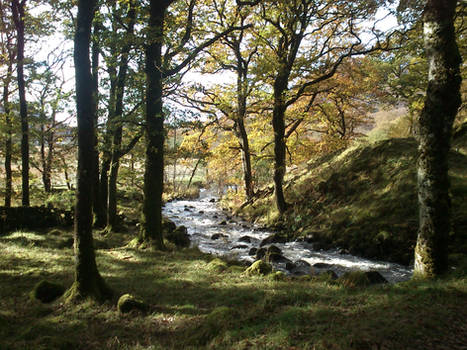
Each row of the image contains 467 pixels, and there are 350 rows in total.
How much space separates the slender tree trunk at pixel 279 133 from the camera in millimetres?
13422

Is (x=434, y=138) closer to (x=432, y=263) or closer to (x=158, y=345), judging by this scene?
(x=432, y=263)

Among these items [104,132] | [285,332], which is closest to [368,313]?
[285,332]

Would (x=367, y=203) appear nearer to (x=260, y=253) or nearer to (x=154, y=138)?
(x=260, y=253)

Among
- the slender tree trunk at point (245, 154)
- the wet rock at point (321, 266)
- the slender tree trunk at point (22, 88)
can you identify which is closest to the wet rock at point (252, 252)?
the wet rock at point (321, 266)

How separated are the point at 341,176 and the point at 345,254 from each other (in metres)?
5.64

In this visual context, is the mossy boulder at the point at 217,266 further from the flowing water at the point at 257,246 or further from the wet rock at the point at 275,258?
the wet rock at the point at 275,258

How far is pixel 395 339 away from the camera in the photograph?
312 cm

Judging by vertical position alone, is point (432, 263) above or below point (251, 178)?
below

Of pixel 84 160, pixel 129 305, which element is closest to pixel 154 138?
pixel 84 160

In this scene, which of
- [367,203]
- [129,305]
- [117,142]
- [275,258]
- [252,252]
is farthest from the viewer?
[367,203]

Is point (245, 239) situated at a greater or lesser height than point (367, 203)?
lesser

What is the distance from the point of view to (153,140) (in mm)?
9289

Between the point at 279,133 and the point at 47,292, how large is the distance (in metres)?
11.5

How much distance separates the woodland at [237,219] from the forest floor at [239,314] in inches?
1.2
